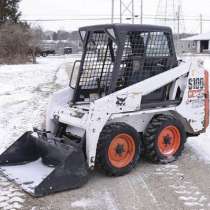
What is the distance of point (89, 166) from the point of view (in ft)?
19.3

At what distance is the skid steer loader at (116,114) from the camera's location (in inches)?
233

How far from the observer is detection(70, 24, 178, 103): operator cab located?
6383mm

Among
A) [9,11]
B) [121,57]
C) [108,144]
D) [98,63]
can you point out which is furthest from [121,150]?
[9,11]

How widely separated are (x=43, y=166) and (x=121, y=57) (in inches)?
74.2

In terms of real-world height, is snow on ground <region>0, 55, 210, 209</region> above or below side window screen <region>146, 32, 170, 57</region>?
below

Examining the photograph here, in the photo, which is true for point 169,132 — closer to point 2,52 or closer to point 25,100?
point 25,100

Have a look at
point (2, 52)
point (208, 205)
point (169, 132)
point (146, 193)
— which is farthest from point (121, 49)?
point (2, 52)

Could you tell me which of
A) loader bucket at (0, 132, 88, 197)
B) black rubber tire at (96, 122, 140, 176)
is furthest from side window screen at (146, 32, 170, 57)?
loader bucket at (0, 132, 88, 197)

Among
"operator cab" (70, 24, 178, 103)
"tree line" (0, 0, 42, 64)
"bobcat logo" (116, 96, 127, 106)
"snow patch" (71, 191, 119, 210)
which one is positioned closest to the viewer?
"snow patch" (71, 191, 119, 210)

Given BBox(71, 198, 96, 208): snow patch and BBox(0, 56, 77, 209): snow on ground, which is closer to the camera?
BBox(71, 198, 96, 208): snow patch

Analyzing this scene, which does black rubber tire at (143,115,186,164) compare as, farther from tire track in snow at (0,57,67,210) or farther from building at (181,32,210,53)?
building at (181,32,210,53)

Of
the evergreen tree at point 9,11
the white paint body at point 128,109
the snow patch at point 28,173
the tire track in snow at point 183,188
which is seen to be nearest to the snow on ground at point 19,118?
the snow patch at point 28,173

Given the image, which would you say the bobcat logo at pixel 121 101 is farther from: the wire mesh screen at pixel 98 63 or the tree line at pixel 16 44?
the tree line at pixel 16 44

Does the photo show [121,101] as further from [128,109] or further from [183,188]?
[183,188]
